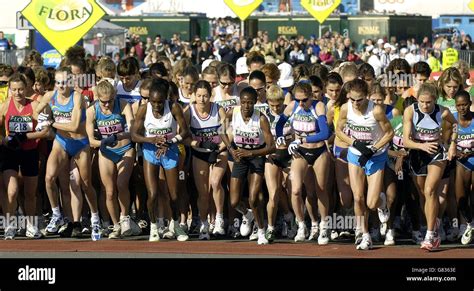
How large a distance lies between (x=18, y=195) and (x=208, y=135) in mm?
2510

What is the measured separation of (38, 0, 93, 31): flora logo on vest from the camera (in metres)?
19.8

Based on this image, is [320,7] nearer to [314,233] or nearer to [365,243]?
→ [314,233]

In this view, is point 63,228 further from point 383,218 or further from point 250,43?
point 250,43

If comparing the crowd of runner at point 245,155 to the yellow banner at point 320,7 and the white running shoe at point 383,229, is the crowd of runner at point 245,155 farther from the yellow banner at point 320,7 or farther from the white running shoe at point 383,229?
the yellow banner at point 320,7

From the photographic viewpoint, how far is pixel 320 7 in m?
30.8

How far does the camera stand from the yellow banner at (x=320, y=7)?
100 ft

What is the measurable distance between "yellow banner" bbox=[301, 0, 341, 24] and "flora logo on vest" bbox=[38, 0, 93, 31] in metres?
11.4

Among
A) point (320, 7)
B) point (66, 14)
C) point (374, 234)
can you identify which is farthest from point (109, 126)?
point (320, 7)

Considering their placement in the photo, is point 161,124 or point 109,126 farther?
point 109,126

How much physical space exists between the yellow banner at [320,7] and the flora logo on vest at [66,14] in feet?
37.5

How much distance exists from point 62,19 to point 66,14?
0.34 feet

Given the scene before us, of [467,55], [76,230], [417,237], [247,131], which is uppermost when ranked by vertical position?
[467,55]

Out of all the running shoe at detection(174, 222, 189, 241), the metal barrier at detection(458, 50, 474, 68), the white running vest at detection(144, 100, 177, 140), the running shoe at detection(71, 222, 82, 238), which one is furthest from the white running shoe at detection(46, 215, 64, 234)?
the metal barrier at detection(458, 50, 474, 68)

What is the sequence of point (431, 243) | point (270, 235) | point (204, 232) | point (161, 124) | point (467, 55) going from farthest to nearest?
point (467, 55), point (204, 232), point (270, 235), point (161, 124), point (431, 243)
